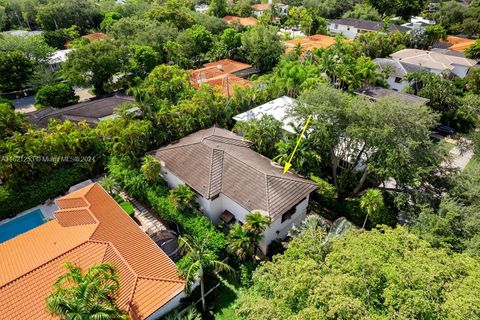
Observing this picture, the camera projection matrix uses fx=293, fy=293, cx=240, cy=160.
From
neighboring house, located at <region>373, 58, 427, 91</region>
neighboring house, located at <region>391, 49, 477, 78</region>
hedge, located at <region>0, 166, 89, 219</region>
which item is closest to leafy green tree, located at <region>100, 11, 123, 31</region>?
hedge, located at <region>0, 166, 89, 219</region>

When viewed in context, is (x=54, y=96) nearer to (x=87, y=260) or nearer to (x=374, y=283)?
(x=87, y=260)

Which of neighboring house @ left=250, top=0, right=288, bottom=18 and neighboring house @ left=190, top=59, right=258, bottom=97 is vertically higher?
neighboring house @ left=250, top=0, right=288, bottom=18

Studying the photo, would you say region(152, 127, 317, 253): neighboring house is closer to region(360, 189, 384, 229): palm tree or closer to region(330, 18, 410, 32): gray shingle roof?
region(360, 189, 384, 229): palm tree

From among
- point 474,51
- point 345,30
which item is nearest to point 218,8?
point 345,30

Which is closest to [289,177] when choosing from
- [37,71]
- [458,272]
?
[458,272]

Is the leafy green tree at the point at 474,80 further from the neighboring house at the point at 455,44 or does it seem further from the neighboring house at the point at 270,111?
the neighboring house at the point at 270,111

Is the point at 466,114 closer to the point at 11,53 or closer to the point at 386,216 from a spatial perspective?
the point at 386,216
